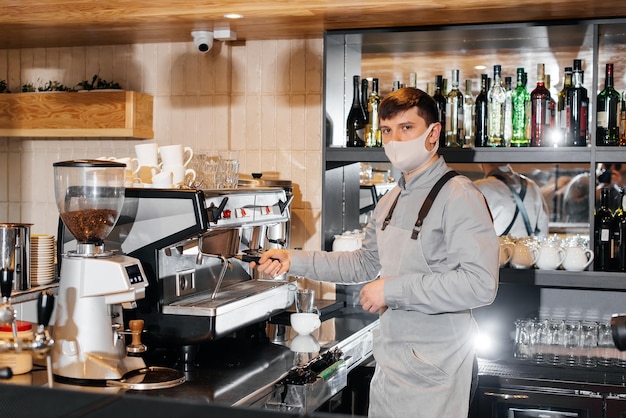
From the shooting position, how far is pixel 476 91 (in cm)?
391

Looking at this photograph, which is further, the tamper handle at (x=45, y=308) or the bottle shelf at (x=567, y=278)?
the bottle shelf at (x=567, y=278)

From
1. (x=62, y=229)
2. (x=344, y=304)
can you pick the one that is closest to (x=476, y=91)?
(x=344, y=304)

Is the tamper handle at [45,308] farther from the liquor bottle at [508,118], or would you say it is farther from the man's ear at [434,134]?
the liquor bottle at [508,118]

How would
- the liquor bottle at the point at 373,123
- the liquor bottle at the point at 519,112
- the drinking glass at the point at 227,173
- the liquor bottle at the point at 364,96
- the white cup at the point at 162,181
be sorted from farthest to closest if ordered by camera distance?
the liquor bottle at the point at 364,96 < the liquor bottle at the point at 373,123 < the liquor bottle at the point at 519,112 < the drinking glass at the point at 227,173 < the white cup at the point at 162,181

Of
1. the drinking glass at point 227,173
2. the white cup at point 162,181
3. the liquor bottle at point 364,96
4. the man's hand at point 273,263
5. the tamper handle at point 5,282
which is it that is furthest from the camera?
the liquor bottle at point 364,96

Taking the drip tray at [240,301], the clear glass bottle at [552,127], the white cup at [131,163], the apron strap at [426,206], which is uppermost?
the clear glass bottle at [552,127]

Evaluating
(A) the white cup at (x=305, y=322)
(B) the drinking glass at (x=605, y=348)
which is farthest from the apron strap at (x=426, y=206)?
(B) the drinking glass at (x=605, y=348)

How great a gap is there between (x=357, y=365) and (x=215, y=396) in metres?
1.03

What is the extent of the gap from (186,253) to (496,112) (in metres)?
1.60

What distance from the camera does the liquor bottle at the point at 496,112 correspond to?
147 inches

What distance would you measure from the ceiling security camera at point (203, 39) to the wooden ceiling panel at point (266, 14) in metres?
0.06

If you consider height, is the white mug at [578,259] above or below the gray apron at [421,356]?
above

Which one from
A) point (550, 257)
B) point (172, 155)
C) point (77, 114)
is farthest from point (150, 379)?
point (77, 114)

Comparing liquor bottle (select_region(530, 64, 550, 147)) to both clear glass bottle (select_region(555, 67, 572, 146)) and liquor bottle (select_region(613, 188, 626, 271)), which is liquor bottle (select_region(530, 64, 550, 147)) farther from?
liquor bottle (select_region(613, 188, 626, 271))
